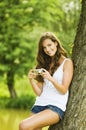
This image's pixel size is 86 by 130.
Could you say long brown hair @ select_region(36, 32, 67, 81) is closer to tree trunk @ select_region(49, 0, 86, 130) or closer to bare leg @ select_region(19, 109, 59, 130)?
tree trunk @ select_region(49, 0, 86, 130)

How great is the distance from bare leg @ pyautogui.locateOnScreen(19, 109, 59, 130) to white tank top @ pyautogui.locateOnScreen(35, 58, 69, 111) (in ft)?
0.40

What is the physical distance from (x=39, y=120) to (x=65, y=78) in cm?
54

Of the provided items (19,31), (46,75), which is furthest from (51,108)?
(19,31)

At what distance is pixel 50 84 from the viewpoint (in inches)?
214

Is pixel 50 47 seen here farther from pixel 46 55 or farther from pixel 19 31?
pixel 19 31

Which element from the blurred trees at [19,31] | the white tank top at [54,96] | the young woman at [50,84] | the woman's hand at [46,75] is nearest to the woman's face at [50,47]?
the young woman at [50,84]

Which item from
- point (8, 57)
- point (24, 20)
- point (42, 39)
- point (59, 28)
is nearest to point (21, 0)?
point (24, 20)

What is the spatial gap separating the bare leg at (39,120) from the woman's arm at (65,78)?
28cm

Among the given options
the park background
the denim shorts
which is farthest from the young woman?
the park background

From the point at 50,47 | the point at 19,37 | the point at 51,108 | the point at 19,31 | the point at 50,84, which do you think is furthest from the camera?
the point at 19,31

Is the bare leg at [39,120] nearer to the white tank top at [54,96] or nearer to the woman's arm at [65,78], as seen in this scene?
the white tank top at [54,96]

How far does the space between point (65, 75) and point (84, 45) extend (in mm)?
405

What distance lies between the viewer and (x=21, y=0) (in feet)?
68.6

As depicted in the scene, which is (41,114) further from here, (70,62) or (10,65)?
(10,65)
